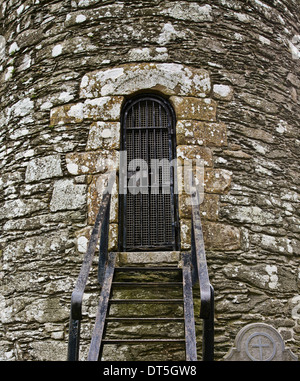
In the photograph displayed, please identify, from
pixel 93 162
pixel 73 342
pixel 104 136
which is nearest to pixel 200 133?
pixel 104 136

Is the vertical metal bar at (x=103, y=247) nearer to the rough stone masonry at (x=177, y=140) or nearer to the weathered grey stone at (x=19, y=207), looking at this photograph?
the rough stone masonry at (x=177, y=140)

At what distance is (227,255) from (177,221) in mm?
609

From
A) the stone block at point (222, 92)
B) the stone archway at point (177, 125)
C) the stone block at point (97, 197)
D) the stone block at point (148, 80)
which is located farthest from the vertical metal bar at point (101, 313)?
the stone block at point (222, 92)

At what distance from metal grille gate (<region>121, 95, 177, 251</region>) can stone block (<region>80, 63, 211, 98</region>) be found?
6.7 inches

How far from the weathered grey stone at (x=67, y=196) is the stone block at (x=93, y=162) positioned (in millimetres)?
143

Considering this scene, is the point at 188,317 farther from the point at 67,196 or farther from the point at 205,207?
the point at 67,196

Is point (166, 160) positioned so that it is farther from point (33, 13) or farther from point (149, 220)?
point (33, 13)

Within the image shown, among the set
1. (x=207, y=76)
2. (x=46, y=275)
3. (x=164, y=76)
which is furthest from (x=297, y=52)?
→ (x=46, y=275)

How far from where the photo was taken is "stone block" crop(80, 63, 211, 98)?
4.52 meters

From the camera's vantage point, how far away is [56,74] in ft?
15.8

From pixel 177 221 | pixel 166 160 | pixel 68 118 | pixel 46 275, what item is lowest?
pixel 46 275

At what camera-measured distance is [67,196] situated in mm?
4297

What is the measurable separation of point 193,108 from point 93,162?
120cm

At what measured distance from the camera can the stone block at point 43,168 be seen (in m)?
4.43
